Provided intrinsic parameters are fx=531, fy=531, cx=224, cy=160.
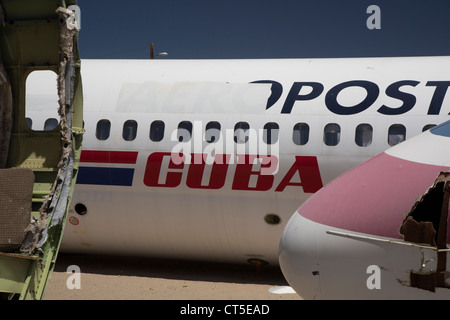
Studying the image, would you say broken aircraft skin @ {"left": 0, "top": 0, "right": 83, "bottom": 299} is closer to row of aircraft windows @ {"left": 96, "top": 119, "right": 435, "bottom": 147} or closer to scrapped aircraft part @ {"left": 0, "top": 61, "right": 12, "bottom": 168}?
scrapped aircraft part @ {"left": 0, "top": 61, "right": 12, "bottom": 168}

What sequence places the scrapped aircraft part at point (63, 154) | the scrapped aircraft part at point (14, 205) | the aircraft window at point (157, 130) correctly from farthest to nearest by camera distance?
the aircraft window at point (157, 130), the scrapped aircraft part at point (63, 154), the scrapped aircraft part at point (14, 205)

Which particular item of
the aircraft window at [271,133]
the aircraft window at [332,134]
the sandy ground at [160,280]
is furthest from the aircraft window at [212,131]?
the sandy ground at [160,280]

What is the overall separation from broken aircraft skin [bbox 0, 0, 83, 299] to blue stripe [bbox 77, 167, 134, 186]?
131 inches

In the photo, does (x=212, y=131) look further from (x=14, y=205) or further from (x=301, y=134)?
(x=14, y=205)

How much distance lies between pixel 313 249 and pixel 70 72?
366 cm

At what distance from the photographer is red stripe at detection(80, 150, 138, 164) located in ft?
34.4

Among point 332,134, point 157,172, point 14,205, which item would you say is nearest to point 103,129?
point 157,172

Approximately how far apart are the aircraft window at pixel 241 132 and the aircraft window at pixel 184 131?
914 mm

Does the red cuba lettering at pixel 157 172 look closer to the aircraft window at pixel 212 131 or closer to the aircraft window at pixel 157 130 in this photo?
the aircraft window at pixel 157 130

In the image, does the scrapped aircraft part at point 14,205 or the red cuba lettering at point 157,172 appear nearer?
the scrapped aircraft part at point 14,205

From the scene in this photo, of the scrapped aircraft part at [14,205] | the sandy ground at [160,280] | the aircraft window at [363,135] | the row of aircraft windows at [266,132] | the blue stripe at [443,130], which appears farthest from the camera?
the aircraft window at [363,135]

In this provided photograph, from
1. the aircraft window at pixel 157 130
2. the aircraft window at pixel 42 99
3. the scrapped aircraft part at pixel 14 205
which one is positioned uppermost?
the aircraft window at pixel 42 99

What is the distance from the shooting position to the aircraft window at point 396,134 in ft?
31.3

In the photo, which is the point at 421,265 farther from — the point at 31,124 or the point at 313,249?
the point at 31,124
